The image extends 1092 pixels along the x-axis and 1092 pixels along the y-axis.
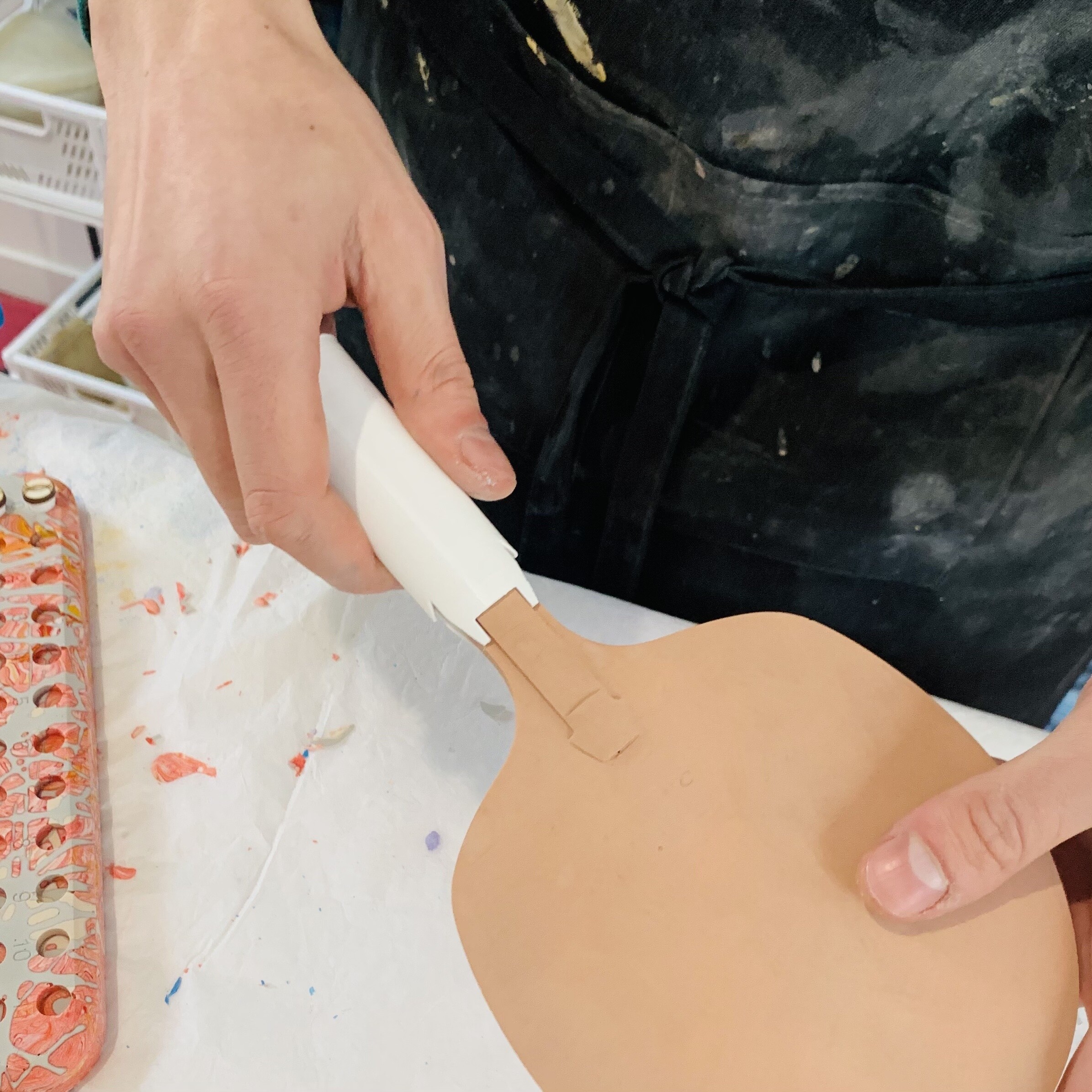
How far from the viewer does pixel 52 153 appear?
653 mm

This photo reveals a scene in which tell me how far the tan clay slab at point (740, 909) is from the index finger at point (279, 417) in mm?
85

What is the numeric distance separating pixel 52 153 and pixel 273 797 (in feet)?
1.78

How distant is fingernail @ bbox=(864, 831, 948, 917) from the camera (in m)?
0.30

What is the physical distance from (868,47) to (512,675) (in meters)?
0.29

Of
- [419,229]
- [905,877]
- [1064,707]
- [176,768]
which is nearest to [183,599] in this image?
[176,768]

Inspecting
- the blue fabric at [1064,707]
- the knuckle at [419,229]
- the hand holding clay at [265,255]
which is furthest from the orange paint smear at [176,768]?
the blue fabric at [1064,707]

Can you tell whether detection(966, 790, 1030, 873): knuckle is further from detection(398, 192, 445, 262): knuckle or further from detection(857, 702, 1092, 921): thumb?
detection(398, 192, 445, 262): knuckle

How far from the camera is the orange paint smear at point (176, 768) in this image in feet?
1.56

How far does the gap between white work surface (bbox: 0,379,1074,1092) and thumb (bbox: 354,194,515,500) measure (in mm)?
207

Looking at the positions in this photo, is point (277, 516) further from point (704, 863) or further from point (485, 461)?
point (704, 863)

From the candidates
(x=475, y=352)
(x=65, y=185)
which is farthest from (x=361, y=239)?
(x=65, y=185)

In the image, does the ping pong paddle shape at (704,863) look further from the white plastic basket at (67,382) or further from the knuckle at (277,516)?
the white plastic basket at (67,382)

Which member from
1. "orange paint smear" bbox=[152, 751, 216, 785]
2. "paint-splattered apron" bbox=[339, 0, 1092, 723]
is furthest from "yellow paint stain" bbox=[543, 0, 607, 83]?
"orange paint smear" bbox=[152, 751, 216, 785]

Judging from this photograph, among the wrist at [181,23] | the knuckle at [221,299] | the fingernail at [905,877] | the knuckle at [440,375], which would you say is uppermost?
the wrist at [181,23]
